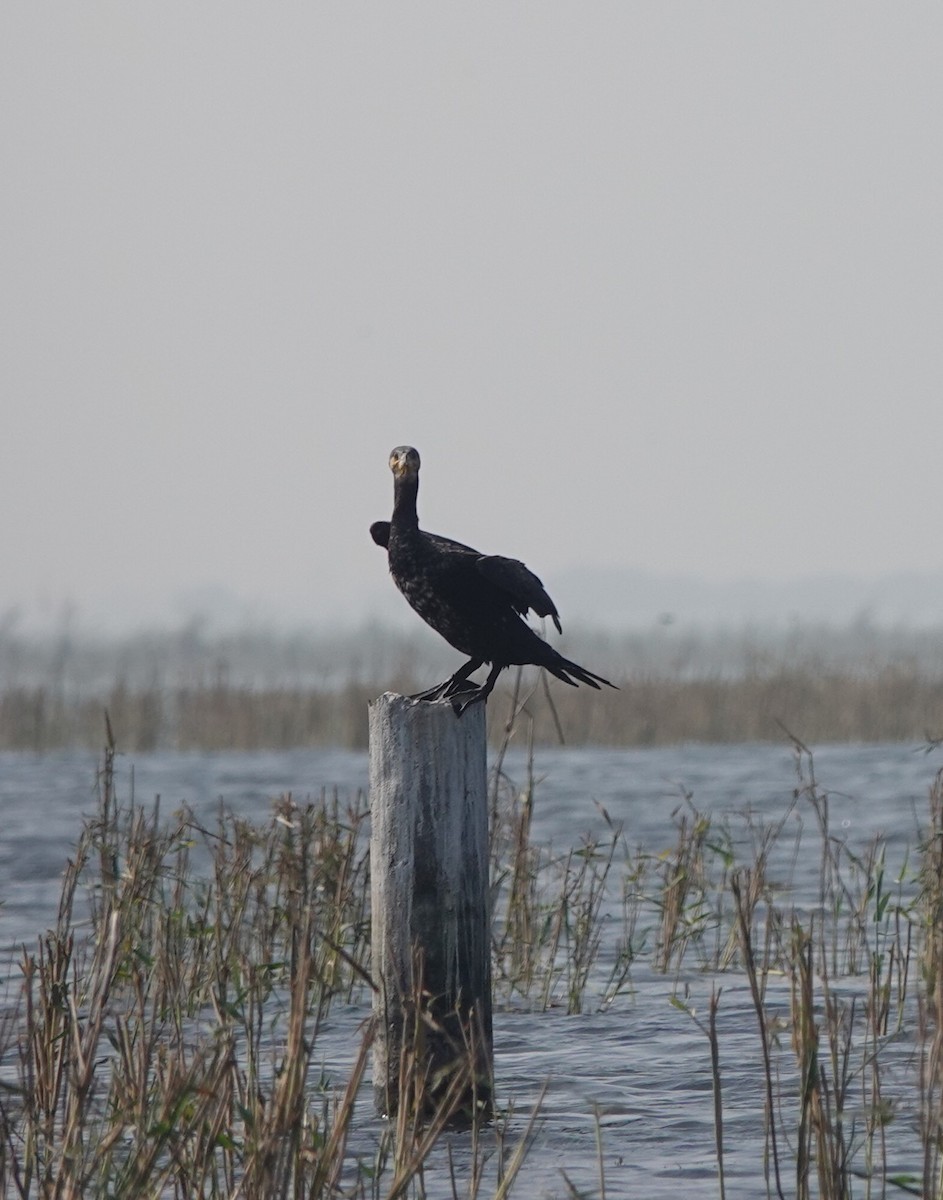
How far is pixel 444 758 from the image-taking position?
16.0ft

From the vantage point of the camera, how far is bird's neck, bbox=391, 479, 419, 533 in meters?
5.62

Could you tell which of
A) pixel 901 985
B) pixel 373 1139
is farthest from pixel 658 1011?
pixel 373 1139

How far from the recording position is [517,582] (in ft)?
17.3

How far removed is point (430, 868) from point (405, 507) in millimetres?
1270

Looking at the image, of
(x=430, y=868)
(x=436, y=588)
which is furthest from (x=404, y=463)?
(x=430, y=868)

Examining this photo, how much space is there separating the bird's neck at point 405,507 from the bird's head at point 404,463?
2 cm

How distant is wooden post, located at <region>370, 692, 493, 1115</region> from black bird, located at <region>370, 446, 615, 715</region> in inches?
14.6

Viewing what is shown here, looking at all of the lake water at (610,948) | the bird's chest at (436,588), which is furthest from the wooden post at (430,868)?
the bird's chest at (436,588)

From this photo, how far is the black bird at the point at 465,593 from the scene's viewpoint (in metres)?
5.30

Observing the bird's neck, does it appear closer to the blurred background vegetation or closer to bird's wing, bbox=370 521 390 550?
bird's wing, bbox=370 521 390 550

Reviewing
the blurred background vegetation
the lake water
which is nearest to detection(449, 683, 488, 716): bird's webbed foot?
the lake water

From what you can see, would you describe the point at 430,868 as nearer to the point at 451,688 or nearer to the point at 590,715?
the point at 451,688

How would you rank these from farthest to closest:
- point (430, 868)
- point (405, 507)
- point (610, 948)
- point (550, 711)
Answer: point (550, 711), point (610, 948), point (405, 507), point (430, 868)

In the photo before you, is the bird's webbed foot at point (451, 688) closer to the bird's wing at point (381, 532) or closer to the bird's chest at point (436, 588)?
the bird's chest at point (436, 588)
